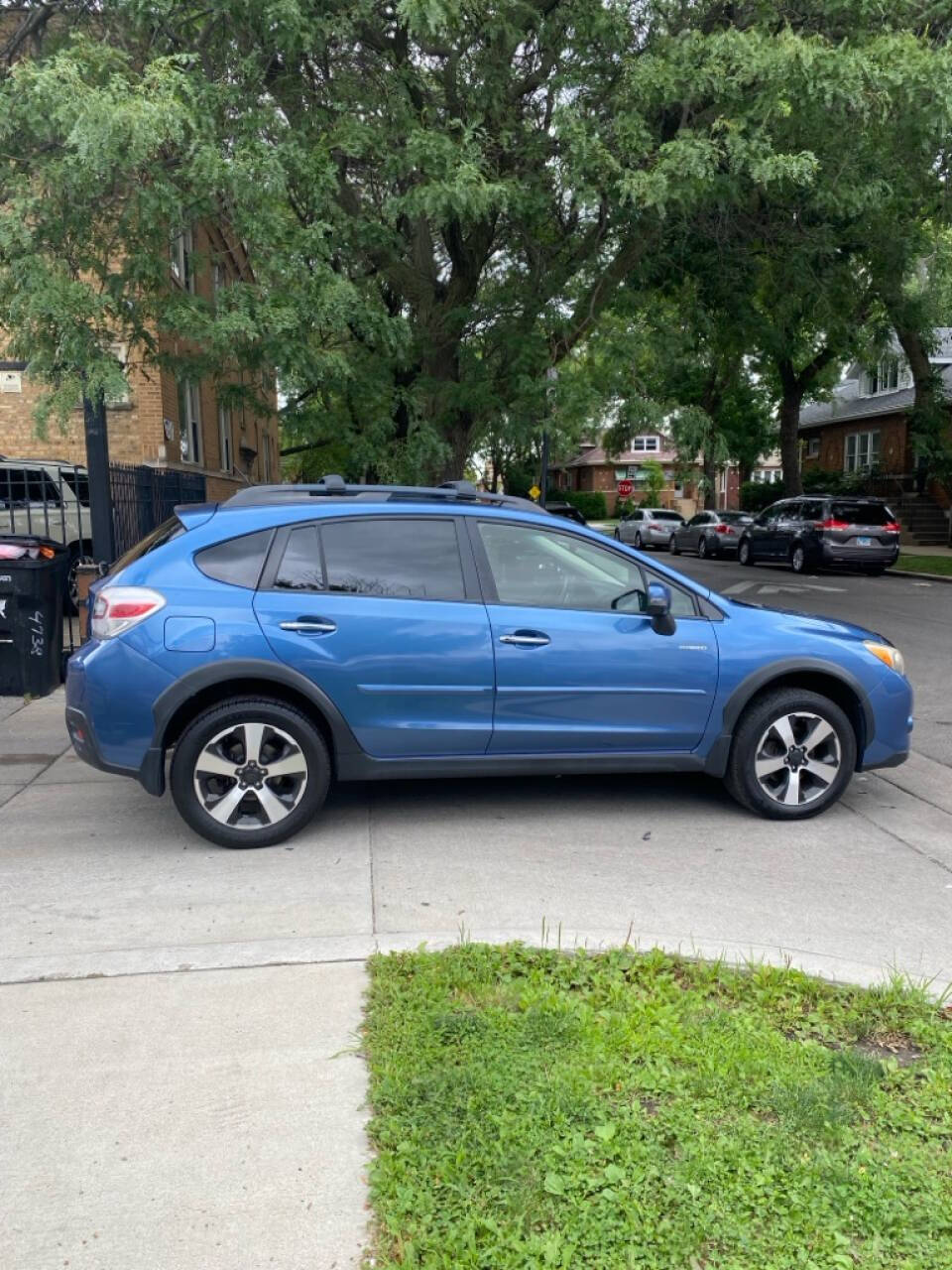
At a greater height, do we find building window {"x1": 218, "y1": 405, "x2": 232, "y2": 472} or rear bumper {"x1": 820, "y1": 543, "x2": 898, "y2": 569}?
building window {"x1": 218, "y1": 405, "x2": 232, "y2": 472}

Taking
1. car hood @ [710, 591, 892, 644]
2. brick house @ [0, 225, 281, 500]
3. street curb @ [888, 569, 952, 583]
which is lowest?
street curb @ [888, 569, 952, 583]

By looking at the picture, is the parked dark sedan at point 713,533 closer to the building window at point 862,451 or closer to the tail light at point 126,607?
the building window at point 862,451

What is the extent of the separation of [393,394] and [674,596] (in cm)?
705

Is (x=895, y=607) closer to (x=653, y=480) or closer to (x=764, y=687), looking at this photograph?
(x=764, y=687)

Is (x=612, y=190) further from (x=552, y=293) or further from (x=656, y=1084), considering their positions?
(x=656, y=1084)

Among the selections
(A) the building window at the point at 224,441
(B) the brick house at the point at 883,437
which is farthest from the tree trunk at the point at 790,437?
(A) the building window at the point at 224,441

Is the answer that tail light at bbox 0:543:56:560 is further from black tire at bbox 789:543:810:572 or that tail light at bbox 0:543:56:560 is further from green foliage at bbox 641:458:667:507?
green foliage at bbox 641:458:667:507

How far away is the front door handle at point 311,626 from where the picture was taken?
193 inches

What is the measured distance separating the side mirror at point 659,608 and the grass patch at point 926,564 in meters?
18.1

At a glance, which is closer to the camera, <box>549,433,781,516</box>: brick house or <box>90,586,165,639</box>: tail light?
<box>90,586,165,639</box>: tail light

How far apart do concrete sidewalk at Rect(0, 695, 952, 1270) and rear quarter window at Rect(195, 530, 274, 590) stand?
1.33 m

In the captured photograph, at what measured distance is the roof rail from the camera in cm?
534

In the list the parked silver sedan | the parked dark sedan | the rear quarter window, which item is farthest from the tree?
the parked silver sedan

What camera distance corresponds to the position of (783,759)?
5.41m
